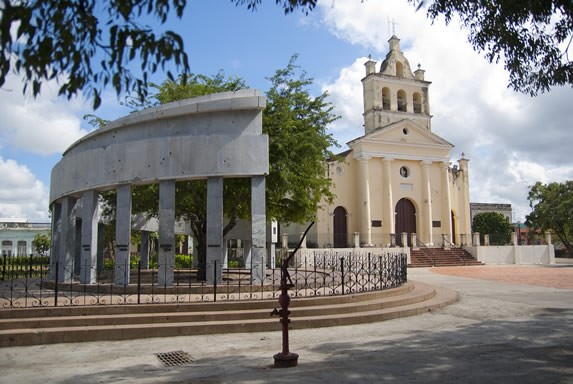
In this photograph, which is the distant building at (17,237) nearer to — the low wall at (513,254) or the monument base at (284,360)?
the low wall at (513,254)

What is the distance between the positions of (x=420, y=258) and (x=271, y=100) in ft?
75.1

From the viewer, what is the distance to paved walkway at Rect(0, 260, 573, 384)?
6.41 metres

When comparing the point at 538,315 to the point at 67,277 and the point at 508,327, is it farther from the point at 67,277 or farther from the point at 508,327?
the point at 67,277

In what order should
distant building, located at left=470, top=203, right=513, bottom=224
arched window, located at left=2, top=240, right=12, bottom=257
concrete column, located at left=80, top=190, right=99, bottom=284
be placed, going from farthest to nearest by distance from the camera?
distant building, located at left=470, top=203, right=513, bottom=224, arched window, located at left=2, top=240, right=12, bottom=257, concrete column, located at left=80, top=190, right=99, bottom=284

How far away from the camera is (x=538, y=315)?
11.7m

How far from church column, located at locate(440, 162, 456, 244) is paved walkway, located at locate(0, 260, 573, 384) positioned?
32.4 meters

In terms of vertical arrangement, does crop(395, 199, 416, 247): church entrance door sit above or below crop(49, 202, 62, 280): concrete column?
above

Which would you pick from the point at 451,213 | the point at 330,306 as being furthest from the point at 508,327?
the point at 451,213

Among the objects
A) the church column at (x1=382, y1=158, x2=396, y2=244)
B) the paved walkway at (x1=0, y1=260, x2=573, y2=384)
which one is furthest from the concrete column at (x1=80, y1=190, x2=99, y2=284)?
the church column at (x1=382, y1=158, x2=396, y2=244)

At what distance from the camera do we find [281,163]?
646 inches

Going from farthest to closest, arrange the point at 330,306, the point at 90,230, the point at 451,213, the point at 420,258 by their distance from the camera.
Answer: the point at 451,213 → the point at 420,258 → the point at 90,230 → the point at 330,306

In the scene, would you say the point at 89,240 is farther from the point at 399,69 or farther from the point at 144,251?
the point at 399,69

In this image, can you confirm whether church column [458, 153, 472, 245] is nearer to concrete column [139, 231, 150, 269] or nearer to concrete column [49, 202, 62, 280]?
concrete column [139, 231, 150, 269]

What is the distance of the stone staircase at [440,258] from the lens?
35.4 m
